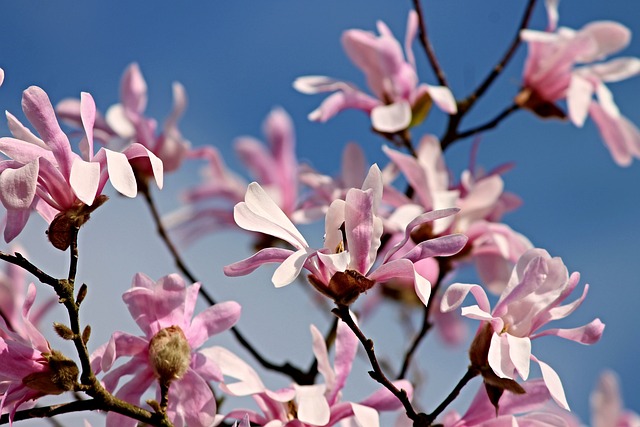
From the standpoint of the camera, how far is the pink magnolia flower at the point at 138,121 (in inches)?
59.9

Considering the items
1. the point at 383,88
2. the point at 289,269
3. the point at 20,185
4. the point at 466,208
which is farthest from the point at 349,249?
the point at 383,88

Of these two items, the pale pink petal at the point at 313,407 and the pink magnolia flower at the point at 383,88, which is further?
the pink magnolia flower at the point at 383,88

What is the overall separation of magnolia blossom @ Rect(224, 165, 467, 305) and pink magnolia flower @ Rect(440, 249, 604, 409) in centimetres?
7

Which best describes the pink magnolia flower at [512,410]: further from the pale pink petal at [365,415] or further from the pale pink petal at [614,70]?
the pale pink petal at [614,70]

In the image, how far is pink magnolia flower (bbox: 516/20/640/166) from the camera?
1.44 metres

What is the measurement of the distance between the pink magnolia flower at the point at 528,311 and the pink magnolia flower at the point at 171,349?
266mm

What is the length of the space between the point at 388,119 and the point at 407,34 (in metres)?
0.21

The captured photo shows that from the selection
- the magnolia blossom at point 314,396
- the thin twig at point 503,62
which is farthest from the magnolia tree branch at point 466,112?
the magnolia blossom at point 314,396

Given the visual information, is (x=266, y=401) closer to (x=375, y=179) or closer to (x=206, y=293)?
(x=375, y=179)

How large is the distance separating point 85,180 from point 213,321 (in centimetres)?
21

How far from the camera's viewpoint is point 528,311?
0.85 metres

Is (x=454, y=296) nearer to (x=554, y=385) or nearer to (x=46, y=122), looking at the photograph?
(x=554, y=385)

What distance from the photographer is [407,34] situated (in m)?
1.47

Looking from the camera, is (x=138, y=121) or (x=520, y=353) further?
(x=138, y=121)
